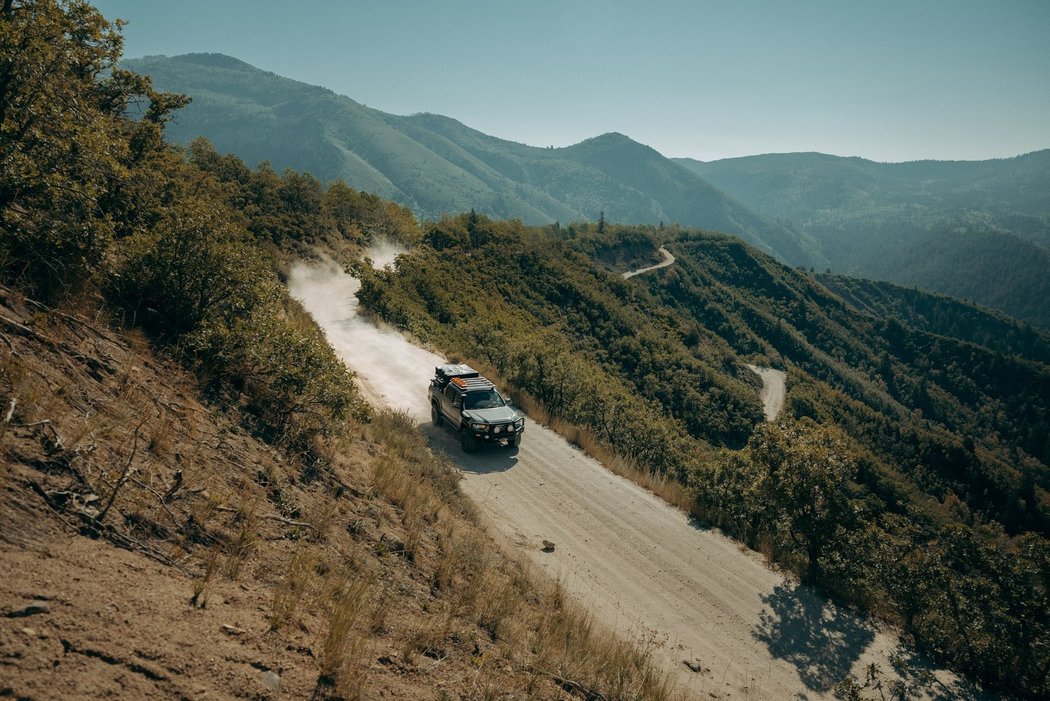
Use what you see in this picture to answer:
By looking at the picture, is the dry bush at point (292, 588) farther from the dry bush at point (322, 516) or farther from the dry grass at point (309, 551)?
the dry bush at point (322, 516)

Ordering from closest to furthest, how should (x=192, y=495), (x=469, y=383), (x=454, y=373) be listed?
1. (x=192, y=495)
2. (x=469, y=383)
3. (x=454, y=373)

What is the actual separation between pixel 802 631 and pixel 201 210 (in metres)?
16.0

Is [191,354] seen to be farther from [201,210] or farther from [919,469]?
[919,469]

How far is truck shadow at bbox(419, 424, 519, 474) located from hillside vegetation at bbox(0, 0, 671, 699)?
3002 millimetres

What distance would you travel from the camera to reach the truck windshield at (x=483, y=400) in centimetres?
1741

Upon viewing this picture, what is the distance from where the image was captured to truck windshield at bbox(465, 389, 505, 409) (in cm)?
1741

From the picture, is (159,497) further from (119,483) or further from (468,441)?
(468,441)

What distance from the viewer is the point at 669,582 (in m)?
11.7

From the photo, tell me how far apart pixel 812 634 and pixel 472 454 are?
10480mm

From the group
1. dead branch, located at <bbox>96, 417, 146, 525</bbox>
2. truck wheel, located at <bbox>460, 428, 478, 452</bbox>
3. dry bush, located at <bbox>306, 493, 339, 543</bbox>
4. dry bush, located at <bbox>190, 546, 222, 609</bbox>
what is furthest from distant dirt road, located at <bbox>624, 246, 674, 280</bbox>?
dry bush, located at <bbox>190, 546, 222, 609</bbox>

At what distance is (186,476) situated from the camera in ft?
21.7

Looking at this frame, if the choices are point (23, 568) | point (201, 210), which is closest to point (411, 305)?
point (201, 210)

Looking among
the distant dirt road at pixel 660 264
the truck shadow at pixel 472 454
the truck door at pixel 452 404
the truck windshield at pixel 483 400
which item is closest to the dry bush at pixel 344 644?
the truck shadow at pixel 472 454

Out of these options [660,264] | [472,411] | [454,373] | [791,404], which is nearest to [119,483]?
[472,411]
